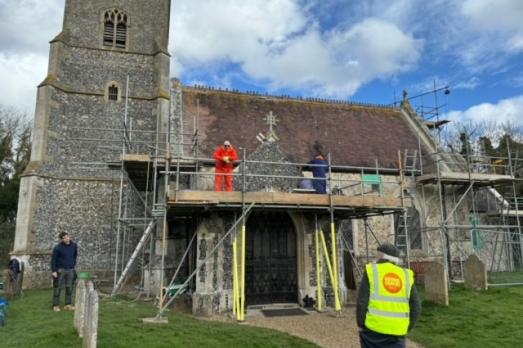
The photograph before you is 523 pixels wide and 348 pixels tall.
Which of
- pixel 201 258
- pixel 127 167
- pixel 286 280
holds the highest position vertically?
pixel 127 167

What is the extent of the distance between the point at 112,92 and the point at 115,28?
154 inches

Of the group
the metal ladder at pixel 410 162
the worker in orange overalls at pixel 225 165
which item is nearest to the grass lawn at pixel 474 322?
the worker in orange overalls at pixel 225 165

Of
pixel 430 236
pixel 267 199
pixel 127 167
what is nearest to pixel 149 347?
pixel 267 199

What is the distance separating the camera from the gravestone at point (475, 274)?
40.3 ft

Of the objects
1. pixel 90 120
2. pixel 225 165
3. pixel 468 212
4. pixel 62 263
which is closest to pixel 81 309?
pixel 62 263

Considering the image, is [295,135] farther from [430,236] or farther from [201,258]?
[201,258]

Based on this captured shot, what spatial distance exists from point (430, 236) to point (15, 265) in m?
16.7

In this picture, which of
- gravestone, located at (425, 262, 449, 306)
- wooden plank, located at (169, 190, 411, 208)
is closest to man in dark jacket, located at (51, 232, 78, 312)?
wooden plank, located at (169, 190, 411, 208)

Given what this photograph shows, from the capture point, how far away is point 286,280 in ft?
38.5

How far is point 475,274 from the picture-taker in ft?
41.0

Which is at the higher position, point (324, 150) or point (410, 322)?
point (324, 150)

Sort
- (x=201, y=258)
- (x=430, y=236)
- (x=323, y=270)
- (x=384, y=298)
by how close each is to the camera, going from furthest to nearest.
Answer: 1. (x=430, y=236)
2. (x=323, y=270)
3. (x=201, y=258)
4. (x=384, y=298)

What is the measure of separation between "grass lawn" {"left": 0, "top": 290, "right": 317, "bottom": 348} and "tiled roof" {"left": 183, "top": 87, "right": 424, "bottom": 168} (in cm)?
820

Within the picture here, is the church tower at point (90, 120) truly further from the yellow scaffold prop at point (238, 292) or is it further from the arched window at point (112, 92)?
the yellow scaffold prop at point (238, 292)
